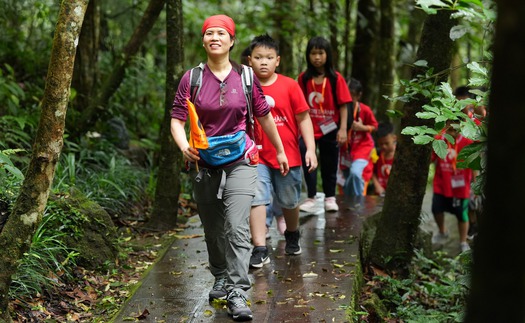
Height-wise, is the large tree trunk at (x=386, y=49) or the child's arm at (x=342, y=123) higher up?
the large tree trunk at (x=386, y=49)

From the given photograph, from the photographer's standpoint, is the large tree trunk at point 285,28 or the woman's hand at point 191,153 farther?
the large tree trunk at point 285,28

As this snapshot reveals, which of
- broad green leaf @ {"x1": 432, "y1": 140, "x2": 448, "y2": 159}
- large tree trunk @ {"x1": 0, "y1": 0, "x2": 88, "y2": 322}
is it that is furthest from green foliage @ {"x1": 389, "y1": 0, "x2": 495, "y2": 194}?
large tree trunk @ {"x1": 0, "y1": 0, "x2": 88, "y2": 322}

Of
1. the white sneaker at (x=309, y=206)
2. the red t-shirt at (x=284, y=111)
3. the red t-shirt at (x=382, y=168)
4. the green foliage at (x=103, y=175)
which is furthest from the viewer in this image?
the red t-shirt at (x=382, y=168)

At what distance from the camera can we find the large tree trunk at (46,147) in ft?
Answer: 15.3

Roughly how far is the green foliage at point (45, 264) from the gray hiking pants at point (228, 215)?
1.32 metres

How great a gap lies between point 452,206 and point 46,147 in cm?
637

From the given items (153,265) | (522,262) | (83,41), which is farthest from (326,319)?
(83,41)

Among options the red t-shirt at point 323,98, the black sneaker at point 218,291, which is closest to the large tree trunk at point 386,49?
the red t-shirt at point 323,98

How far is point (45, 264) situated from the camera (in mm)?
5887

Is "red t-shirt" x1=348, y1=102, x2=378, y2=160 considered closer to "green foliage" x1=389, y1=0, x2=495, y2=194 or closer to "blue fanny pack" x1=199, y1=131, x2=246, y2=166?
"green foliage" x1=389, y1=0, x2=495, y2=194

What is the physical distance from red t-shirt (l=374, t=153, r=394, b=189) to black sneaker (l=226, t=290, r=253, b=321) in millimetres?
6222

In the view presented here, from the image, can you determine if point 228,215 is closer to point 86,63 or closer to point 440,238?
point 86,63

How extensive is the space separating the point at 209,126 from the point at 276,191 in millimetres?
1623

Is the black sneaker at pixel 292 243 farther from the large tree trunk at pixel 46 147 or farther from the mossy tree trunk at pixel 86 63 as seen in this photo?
the mossy tree trunk at pixel 86 63
